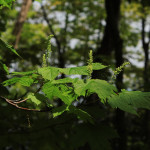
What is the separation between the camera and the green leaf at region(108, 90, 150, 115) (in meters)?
1.29

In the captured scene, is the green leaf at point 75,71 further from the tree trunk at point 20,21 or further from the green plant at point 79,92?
the tree trunk at point 20,21

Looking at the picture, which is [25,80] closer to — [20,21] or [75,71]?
[75,71]

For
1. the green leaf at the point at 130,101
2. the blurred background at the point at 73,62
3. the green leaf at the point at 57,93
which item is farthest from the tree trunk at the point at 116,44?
the green leaf at the point at 57,93

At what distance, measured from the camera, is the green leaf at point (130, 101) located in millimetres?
1292

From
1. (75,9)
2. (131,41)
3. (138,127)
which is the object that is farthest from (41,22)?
(138,127)

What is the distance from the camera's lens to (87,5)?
38.6 ft

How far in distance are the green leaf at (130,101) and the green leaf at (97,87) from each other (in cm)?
13

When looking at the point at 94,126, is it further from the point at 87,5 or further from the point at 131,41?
the point at 131,41

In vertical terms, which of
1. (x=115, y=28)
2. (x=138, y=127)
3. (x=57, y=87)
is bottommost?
(x=138, y=127)

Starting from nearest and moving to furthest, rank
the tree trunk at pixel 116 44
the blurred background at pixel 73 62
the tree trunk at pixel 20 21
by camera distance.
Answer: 1. the blurred background at pixel 73 62
2. the tree trunk at pixel 116 44
3. the tree trunk at pixel 20 21

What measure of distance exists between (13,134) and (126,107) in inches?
33.4

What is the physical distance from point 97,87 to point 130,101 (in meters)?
0.34

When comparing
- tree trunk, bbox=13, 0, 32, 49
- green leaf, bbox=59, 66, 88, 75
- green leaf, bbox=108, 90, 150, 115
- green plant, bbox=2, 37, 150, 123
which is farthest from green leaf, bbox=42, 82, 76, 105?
tree trunk, bbox=13, 0, 32, 49

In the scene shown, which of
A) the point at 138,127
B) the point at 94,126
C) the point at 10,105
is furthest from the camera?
the point at 138,127
